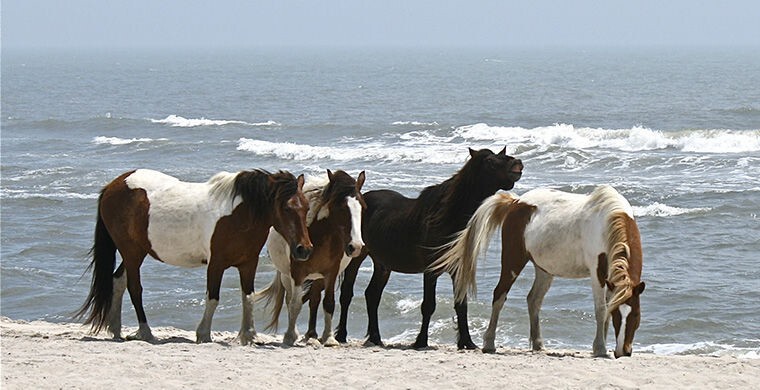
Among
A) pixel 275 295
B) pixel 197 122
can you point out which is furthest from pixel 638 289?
pixel 197 122

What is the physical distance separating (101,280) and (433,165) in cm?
2286

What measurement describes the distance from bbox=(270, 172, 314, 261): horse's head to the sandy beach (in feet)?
2.70

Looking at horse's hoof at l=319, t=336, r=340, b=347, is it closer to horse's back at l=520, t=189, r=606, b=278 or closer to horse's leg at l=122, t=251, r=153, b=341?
horse's leg at l=122, t=251, r=153, b=341

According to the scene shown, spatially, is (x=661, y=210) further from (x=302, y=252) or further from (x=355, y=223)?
(x=302, y=252)

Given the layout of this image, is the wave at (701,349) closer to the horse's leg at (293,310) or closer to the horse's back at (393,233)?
the horse's back at (393,233)

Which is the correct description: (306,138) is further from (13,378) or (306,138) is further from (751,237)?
(13,378)

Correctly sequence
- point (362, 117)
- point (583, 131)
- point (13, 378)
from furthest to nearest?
1. point (362, 117)
2. point (583, 131)
3. point (13, 378)

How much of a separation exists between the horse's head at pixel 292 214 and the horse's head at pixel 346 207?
0.27 m

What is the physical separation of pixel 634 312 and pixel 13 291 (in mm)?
10118

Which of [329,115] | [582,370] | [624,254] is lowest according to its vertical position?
[329,115]

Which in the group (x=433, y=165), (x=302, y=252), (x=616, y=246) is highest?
(x=616, y=246)

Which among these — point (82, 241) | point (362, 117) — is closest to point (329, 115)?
point (362, 117)

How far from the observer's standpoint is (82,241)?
66.9 ft

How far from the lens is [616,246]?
897 centimetres
